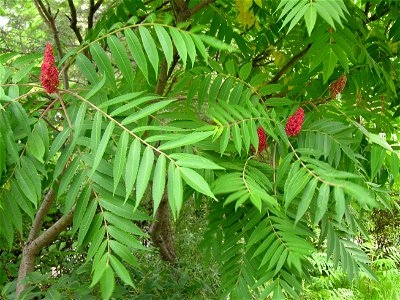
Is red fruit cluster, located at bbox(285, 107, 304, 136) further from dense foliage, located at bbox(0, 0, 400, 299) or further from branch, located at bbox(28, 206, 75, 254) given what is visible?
branch, located at bbox(28, 206, 75, 254)

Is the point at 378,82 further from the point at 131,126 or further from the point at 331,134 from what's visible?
the point at 131,126

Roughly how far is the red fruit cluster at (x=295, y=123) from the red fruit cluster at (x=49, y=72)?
70 centimetres

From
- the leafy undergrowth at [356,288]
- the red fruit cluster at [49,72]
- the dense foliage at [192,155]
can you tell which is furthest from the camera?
the leafy undergrowth at [356,288]

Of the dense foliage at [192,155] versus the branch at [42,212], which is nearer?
the dense foliage at [192,155]

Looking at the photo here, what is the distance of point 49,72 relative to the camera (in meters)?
1.22

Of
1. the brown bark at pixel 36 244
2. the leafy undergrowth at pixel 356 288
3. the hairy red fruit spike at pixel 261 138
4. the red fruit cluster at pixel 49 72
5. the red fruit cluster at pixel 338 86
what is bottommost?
the leafy undergrowth at pixel 356 288

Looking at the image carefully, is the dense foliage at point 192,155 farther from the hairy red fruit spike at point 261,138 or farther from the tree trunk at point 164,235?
the tree trunk at point 164,235

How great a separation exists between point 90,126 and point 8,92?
9.3 inches

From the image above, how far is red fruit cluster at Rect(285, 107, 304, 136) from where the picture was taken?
4.76ft

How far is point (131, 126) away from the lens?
1.30 meters

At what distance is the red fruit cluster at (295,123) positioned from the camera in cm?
145

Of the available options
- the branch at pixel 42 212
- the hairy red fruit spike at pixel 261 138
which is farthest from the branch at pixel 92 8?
the hairy red fruit spike at pixel 261 138

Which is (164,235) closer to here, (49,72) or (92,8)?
(92,8)

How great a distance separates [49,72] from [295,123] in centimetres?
73
